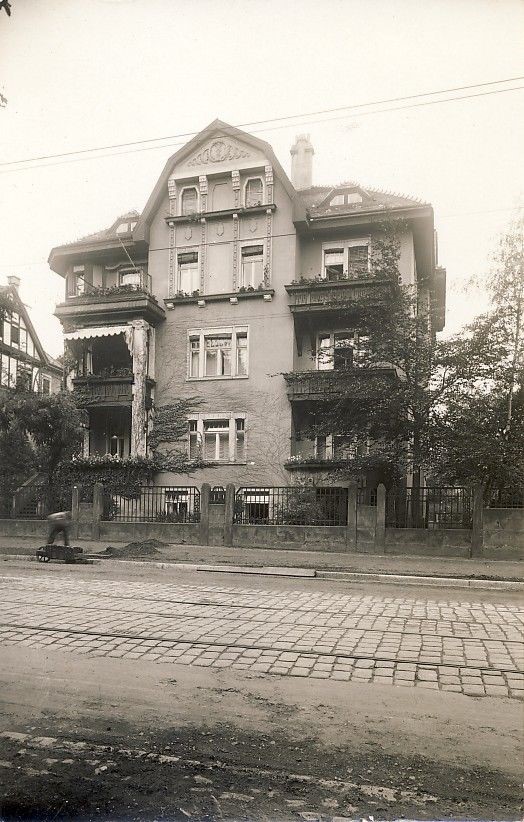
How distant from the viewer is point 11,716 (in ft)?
13.5

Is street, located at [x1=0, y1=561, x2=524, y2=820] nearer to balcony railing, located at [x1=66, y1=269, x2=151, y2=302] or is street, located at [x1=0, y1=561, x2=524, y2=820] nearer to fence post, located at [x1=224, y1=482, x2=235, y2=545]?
fence post, located at [x1=224, y1=482, x2=235, y2=545]

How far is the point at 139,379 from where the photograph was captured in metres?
21.4

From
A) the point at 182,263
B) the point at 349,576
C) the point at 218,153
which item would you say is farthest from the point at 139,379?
the point at 349,576

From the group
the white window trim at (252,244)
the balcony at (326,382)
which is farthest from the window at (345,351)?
the white window trim at (252,244)

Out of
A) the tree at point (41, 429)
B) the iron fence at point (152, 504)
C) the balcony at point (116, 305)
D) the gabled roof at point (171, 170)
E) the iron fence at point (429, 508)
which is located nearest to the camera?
the iron fence at point (429, 508)

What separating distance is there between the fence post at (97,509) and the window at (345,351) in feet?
26.3

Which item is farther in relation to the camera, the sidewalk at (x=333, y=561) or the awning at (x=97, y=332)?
the awning at (x=97, y=332)

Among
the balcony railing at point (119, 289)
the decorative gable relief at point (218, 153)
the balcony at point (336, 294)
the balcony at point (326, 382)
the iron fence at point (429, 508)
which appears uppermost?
the decorative gable relief at point (218, 153)

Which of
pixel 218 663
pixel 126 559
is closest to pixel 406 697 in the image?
pixel 218 663

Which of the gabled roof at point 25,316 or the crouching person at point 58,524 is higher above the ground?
the gabled roof at point 25,316

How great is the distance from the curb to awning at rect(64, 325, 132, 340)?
34.7 ft

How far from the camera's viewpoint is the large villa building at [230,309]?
2080 centimetres

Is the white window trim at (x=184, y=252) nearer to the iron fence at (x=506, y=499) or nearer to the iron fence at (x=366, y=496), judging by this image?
the iron fence at (x=366, y=496)

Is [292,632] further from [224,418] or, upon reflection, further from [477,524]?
[224,418]
